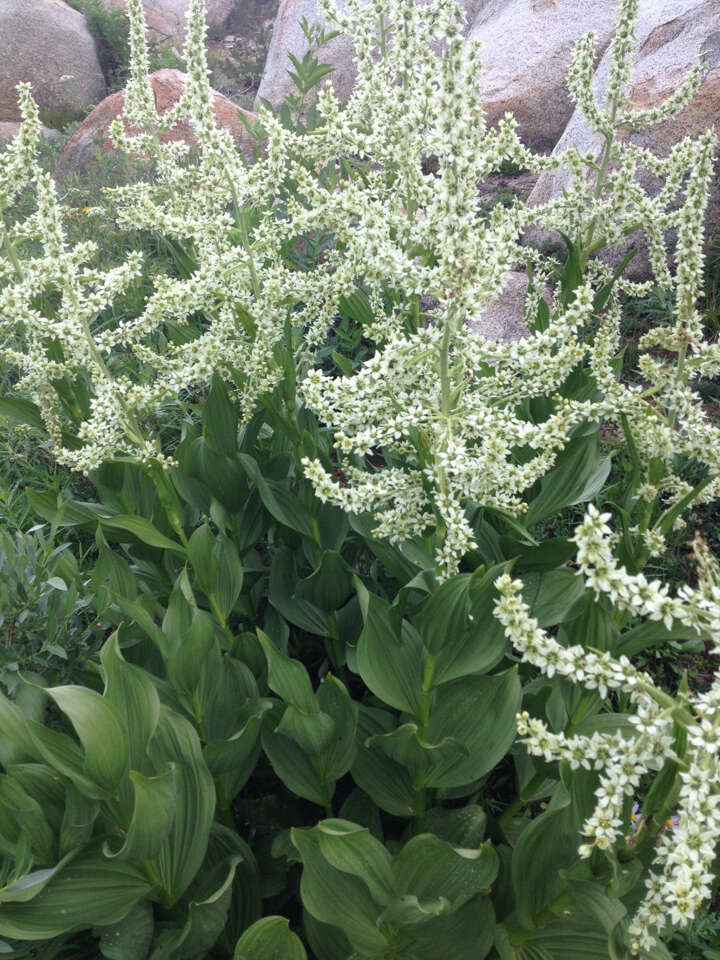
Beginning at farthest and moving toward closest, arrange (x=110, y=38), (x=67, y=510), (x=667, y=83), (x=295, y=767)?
(x=110, y=38) < (x=667, y=83) < (x=67, y=510) < (x=295, y=767)

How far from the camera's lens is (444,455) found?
2.42 metres

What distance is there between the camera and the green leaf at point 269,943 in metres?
2.18

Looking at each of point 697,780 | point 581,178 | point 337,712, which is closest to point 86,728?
point 337,712

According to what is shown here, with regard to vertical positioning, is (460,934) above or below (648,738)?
below

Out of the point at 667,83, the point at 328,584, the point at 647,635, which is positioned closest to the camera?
the point at 647,635

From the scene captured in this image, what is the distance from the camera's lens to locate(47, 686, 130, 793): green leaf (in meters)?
2.13

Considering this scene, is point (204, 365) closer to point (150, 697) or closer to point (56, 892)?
point (150, 697)

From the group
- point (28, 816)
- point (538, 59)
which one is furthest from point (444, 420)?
point (538, 59)

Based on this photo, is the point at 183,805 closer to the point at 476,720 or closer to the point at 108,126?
the point at 476,720

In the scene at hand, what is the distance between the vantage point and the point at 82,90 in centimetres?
1841

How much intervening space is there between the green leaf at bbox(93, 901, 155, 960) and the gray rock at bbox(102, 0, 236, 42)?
2448cm

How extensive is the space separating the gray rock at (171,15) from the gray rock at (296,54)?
8.79 meters

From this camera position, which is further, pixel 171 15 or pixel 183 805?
pixel 171 15

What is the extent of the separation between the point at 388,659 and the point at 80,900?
4.03 ft
